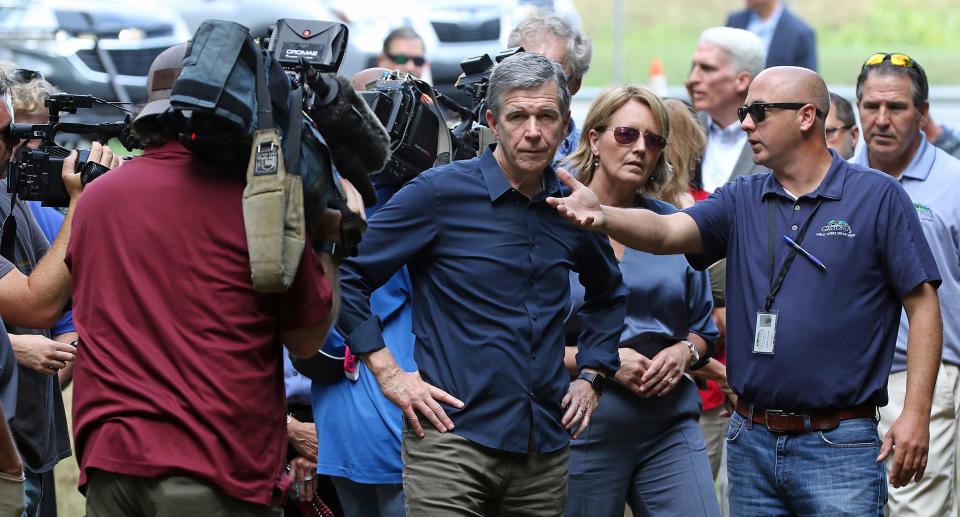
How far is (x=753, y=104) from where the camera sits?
203 inches

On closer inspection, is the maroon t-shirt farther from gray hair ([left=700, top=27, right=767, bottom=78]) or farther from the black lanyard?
gray hair ([left=700, top=27, right=767, bottom=78])

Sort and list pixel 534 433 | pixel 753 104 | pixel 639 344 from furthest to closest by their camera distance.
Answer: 1. pixel 639 344
2. pixel 753 104
3. pixel 534 433

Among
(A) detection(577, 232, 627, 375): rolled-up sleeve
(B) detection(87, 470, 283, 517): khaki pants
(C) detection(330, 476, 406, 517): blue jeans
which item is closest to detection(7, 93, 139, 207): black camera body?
(B) detection(87, 470, 283, 517): khaki pants

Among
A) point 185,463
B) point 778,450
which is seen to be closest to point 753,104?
point 778,450

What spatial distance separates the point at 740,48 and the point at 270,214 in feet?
17.5

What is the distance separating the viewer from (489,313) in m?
4.66

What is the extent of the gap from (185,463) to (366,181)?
96 cm

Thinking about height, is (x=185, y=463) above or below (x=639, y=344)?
above

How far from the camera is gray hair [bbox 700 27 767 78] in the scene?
826cm

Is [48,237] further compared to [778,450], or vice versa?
[48,237]

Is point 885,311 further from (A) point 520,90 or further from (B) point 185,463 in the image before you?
(B) point 185,463

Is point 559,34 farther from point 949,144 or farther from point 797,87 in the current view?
point 949,144

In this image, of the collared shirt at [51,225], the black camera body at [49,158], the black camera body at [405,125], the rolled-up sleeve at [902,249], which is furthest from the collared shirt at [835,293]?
the collared shirt at [51,225]

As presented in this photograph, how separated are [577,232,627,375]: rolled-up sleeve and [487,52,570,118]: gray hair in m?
0.52
